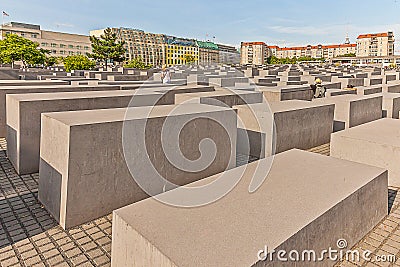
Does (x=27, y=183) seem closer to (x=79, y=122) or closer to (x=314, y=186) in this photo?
→ (x=79, y=122)

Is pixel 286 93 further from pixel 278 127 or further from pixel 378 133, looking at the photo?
pixel 378 133

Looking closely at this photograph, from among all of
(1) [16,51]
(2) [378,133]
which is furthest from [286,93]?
(1) [16,51]

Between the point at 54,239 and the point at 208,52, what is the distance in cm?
13180

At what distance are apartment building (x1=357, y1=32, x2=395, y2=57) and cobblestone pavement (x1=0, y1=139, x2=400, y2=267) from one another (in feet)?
497

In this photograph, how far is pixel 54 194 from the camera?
4434mm

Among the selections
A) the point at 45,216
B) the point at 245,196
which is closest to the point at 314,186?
the point at 245,196

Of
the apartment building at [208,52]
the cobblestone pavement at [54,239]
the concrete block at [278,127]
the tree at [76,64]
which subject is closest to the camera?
the cobblestone pavement at [54,239]

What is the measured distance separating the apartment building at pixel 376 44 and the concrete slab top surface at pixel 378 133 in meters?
148

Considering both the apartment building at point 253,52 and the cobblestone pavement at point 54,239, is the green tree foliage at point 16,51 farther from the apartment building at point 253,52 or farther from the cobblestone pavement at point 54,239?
the apartment building at point 253,52

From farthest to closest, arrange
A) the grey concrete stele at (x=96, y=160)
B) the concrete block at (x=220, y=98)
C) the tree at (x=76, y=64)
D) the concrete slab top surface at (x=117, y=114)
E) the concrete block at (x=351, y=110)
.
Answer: the tree at (x=76, y=64)
the concrete block at (x=351, y=110)
the concrete block at (x=220, y=98)
the concrete slab top surface at (x=117, y=114)
the grey concrete stele at (x=96, y=160)

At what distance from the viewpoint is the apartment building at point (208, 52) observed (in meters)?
126

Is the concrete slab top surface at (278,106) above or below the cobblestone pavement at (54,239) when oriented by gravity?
above

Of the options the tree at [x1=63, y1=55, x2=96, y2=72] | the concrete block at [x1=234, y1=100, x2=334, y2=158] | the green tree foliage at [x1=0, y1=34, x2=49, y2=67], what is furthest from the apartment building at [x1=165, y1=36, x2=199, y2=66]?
the concrete block at [x1=234, y1=100, x2=334, y2=158]

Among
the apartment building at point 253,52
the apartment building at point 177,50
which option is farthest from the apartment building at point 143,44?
the apartment building at point 253,52
